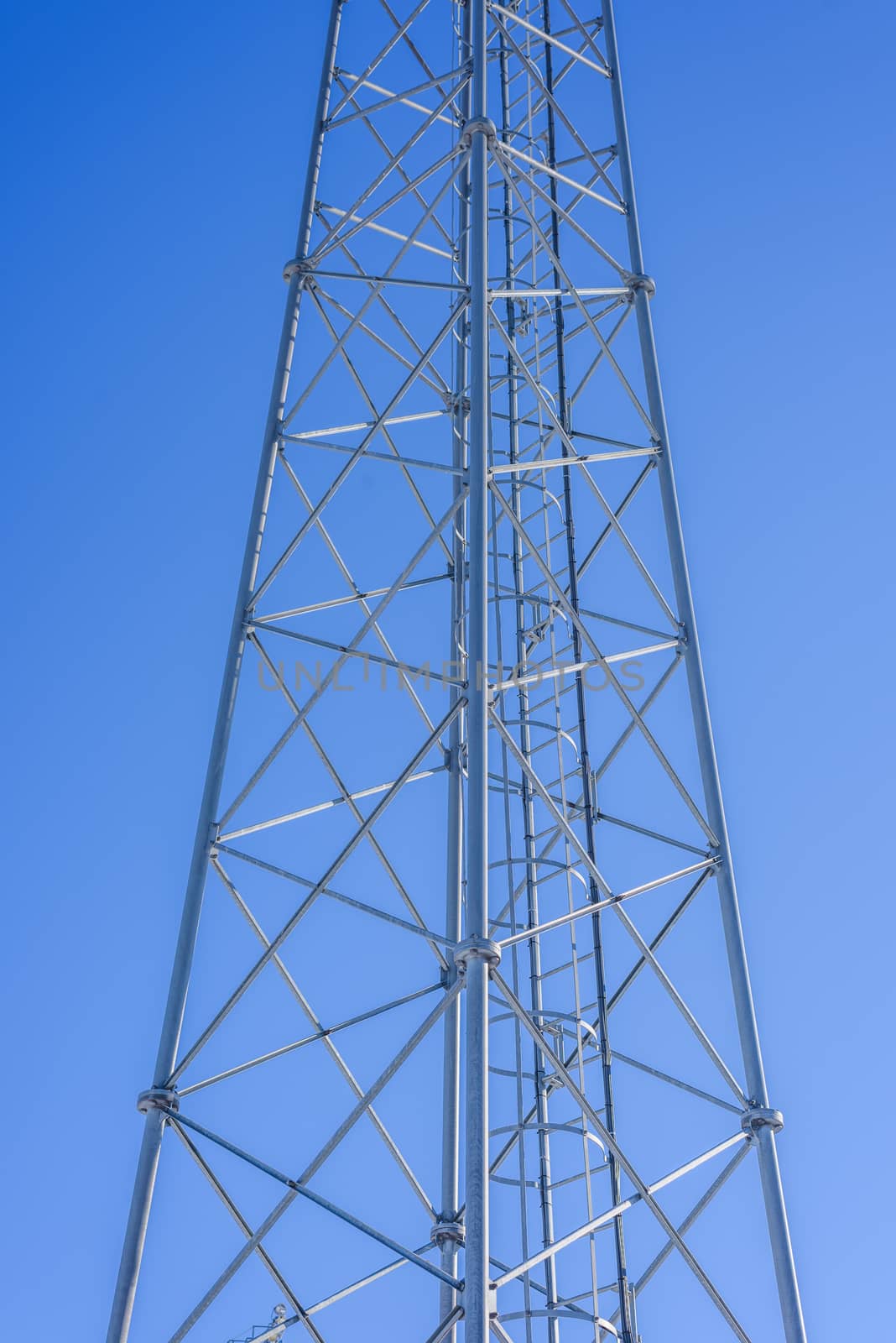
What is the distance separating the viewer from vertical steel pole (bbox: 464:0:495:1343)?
6953 millimetres

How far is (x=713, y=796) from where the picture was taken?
1048 cm

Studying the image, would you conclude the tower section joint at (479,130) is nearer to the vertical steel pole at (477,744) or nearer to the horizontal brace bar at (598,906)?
the vertical steel pole at (477,744)

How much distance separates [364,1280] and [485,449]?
5.75 meters

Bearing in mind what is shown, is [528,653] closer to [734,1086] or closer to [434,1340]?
[734,1086]

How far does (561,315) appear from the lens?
43.6 ft

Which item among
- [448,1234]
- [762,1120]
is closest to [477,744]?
[762,1120]

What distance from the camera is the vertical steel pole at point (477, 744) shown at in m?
6.95

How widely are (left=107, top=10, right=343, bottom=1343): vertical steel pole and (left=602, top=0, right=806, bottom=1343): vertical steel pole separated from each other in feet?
10.1

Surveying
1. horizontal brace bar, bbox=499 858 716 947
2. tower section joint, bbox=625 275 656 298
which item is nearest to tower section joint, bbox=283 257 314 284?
tower section joint, bbox=625 275 656 298

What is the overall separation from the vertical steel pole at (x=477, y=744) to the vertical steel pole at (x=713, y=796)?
2065mm

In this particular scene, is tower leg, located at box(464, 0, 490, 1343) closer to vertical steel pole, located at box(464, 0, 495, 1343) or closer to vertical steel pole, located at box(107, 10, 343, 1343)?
vertical steel pole, located at box(464, 0, 495, 1343)

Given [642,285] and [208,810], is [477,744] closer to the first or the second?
[208,810]

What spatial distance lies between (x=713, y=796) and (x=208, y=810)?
12.2 ft

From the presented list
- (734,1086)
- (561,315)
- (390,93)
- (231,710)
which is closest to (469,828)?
(734,1086)
